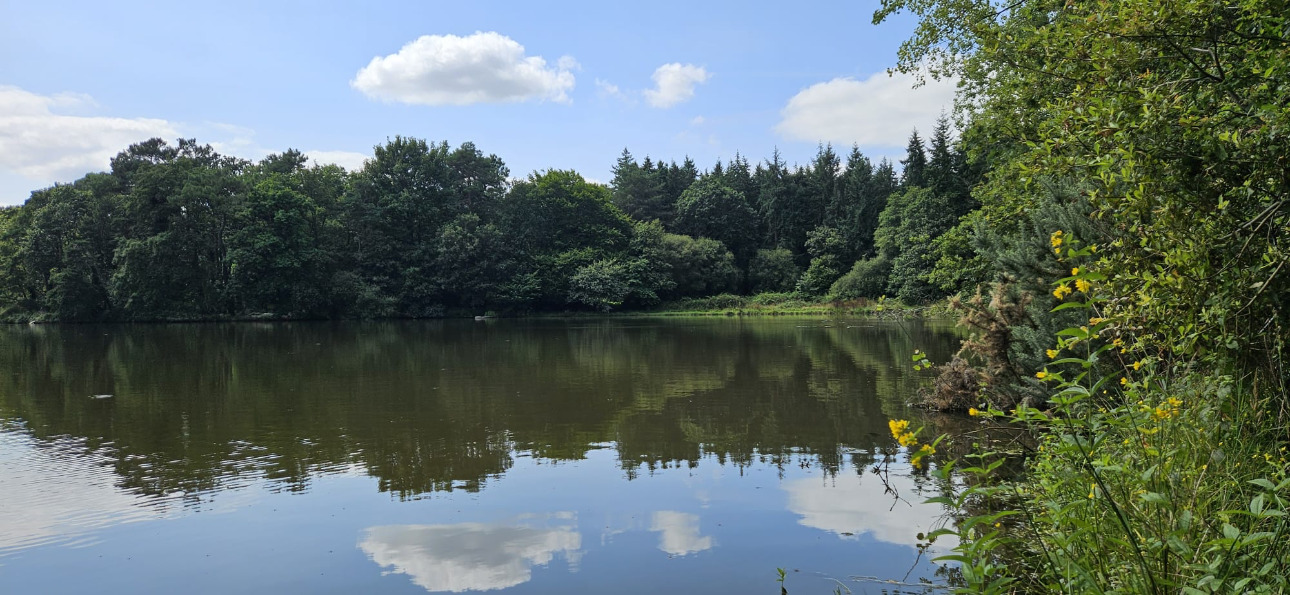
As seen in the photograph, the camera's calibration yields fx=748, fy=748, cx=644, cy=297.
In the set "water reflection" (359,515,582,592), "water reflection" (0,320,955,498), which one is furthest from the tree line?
"water reflection" (359,515,582,592)

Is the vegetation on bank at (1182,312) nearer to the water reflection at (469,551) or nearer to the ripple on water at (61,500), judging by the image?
the water reflection at (469,551)

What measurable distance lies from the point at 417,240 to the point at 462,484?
5280 centimetres

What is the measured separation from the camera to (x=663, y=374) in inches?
683

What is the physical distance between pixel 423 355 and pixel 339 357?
2450 mm

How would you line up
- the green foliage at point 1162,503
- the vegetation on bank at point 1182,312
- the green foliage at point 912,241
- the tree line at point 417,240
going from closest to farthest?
the green foliage at point 1162,503
the vegetation on bank at point 1182,312
the green foliage at point 912,241
the tree line at point 417,240

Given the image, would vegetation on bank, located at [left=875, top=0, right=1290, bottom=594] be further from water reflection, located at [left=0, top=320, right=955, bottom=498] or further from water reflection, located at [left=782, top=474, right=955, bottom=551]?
water reflection, located at [left=0, top=320, right=955, bottom=498]

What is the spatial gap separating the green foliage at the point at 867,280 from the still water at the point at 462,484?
3687 centimetres

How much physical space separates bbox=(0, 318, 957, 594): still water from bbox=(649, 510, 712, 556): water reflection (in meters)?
0.02

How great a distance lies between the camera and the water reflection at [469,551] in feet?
17.7

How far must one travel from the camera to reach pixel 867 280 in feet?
173

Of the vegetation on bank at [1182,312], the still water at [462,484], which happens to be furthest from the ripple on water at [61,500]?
the vegetation on bank at [1182,312]

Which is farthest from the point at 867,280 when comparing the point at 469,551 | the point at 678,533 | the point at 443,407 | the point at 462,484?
the point at 469,551

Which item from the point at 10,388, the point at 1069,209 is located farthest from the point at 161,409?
the point at 1069,209

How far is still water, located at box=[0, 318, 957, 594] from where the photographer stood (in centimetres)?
550
